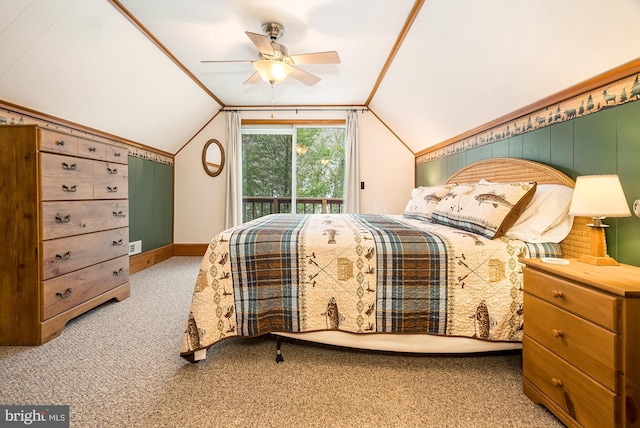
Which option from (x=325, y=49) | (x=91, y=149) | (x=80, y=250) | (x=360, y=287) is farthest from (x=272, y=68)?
(x=80, y=250)

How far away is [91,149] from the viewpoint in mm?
2396

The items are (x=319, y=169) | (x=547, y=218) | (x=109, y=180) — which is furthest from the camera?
(x=319, y=169)

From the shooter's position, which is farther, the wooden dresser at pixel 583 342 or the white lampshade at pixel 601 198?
the white lampshade at pixel 601 198

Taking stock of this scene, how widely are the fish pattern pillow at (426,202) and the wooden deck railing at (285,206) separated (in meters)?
2.07

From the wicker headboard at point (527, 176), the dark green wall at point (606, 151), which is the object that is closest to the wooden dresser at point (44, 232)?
the wicker headboard at point (527, 176)

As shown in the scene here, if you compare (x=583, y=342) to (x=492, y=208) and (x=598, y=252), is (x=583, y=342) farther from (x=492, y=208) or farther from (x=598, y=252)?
(x=492, y=208)

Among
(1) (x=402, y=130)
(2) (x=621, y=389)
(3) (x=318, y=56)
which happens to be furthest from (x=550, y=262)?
(1) (x=402, y=130)

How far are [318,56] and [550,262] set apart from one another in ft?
7.49

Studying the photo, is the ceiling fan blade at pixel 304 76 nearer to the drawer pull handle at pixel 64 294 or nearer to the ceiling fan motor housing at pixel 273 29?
the ceiling fan motor housing at pixel 273 29

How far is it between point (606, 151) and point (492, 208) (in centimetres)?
66

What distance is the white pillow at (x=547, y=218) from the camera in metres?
1.77

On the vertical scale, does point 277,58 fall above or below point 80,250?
above

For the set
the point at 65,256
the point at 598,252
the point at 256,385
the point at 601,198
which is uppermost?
the point at 601,198

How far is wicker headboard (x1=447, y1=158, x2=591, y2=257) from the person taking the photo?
171cm
